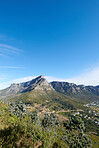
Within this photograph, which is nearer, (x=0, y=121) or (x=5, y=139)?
(x=5, y=139)

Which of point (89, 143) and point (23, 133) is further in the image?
point (89, 143)

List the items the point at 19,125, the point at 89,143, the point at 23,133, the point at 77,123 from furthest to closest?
the point at 77,123, the point at 89,143, the point at 19,125, the point at 23,133

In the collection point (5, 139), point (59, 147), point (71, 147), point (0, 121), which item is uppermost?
point (0, 121)

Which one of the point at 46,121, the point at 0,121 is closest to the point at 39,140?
the point at 0,121

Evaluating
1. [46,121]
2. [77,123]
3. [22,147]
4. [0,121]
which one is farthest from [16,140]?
[77,123]

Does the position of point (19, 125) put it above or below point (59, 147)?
above

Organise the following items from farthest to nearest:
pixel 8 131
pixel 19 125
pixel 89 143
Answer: pixel 89 143 < pixel 19 125 < pixel 8 131

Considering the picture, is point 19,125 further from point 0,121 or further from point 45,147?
point 45,147

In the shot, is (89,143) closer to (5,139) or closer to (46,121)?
(46,121)

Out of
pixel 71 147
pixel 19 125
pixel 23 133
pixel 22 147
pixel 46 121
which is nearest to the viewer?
pixel 22 147
